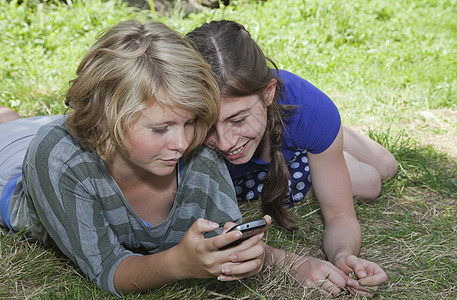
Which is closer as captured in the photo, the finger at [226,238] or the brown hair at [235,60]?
the finger at [226,238]

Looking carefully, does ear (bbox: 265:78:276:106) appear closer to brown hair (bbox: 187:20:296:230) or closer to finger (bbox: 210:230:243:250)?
brown hair (bbox: 187:20:296:230)

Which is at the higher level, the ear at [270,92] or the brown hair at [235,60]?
the brown hair at [235,60]

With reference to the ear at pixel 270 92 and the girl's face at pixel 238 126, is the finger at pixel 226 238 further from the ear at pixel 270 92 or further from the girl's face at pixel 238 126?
the ear at pixel 270 92

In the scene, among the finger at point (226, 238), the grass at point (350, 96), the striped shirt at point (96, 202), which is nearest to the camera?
the finger at point (226, 238)

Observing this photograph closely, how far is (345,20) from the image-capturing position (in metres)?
5.62

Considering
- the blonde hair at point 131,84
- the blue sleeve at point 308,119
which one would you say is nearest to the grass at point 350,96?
the blue sleeve at point 308,119

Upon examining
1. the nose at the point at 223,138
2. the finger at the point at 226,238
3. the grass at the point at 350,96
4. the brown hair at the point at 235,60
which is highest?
the brown hair at the point at 235,60

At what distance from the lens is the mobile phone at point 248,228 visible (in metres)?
1.73

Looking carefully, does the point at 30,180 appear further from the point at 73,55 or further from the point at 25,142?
the point at 73,55

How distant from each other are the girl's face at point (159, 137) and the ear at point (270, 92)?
409 millimetres

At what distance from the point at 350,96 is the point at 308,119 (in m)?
2.09

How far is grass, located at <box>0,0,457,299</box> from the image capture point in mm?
2250

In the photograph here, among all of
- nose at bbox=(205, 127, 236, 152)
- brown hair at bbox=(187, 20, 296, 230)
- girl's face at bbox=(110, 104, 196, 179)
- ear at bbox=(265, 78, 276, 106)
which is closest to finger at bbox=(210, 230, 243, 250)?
girl's face at bbox=(110, 104, 196, 179)

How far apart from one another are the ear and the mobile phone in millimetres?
675
